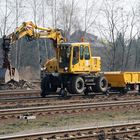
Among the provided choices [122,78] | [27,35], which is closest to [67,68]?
[27,35]

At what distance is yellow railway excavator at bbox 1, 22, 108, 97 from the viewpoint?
2900 centimetres

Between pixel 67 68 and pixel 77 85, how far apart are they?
1205mm

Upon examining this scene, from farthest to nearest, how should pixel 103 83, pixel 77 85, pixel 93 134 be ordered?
pixel 103 83 → pixel 77 85 → pixel 93 134

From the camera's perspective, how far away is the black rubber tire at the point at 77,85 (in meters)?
28.5

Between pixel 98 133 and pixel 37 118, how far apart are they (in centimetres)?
507

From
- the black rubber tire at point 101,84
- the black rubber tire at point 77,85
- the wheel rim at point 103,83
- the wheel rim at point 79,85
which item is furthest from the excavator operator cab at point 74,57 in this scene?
the wheel rim at point 103,83

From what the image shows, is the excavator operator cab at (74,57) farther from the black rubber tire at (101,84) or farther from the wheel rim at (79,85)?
the black rubber tire at (101,84)

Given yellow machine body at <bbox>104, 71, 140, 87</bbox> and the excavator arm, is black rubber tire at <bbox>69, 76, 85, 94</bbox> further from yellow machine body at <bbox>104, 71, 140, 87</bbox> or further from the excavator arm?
yellow machine body at <bbox>104, 71, 140, 87</bbox>

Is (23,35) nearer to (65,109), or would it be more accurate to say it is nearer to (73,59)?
(73,59)

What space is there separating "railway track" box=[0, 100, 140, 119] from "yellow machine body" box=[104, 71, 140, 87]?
648 centimetres

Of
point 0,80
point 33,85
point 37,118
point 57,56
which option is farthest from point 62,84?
point 33,85

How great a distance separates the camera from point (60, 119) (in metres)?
18.8

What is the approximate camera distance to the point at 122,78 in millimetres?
31688

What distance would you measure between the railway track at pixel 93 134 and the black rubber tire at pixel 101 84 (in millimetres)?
13893
